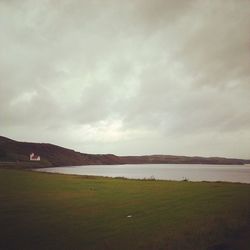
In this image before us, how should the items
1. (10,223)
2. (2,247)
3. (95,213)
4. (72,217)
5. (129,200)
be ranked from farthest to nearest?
(129,200), (95,213), (72,217), (10,223), (2,247)

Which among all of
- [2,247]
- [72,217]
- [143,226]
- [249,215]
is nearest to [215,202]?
[249,215]

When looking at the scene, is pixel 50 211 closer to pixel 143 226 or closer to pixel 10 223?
pixel 10 223

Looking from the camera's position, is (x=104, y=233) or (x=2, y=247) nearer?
(x=2, y=247)

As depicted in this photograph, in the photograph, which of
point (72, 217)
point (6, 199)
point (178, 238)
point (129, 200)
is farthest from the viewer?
point (129, 200)

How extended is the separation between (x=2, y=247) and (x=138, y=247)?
6.31 metres

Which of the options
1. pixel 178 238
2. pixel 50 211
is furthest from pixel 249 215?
pixel 50 211

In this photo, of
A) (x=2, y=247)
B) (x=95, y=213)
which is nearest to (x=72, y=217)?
(x=95, y=213)

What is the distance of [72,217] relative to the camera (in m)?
18.6

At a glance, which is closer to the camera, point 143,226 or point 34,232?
point 34,232

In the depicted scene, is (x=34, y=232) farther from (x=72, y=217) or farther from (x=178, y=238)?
(x=178, y=238)

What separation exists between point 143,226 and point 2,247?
313 inches

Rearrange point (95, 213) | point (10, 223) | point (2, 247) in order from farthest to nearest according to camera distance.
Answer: point (95, 213), point (10, 223), point (2, 247)

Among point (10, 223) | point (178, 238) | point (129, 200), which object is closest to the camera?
point (178, 238)

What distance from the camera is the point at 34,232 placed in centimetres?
1481
